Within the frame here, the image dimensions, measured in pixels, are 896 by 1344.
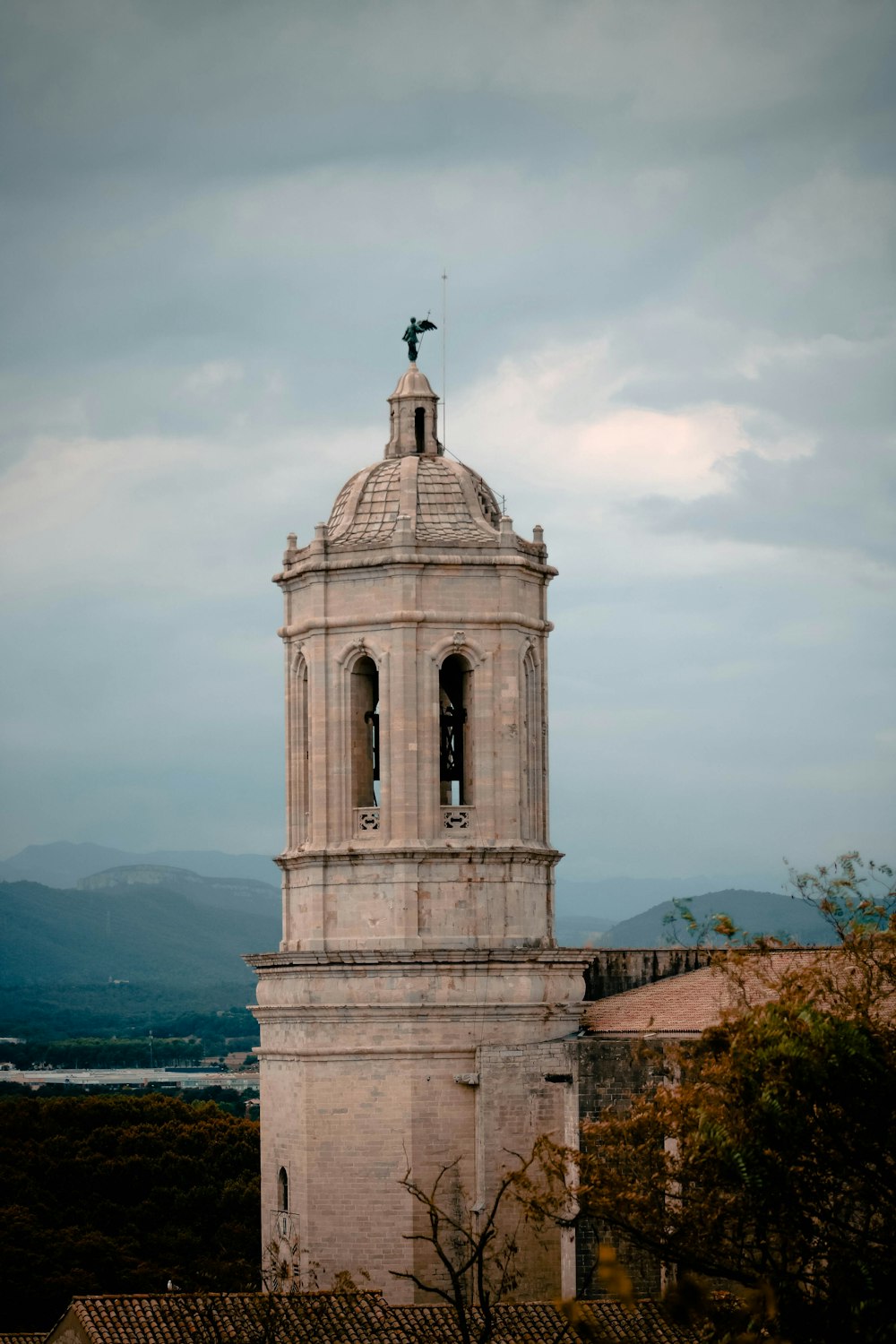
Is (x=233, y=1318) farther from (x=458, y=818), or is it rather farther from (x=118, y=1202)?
(x=118, y=1202)

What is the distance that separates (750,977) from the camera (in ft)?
124

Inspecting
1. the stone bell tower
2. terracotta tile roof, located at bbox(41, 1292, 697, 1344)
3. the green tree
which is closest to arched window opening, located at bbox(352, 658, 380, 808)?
the stone bell tower

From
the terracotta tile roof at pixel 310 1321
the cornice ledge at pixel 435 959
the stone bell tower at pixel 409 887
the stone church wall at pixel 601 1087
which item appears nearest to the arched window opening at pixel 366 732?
the stone bell tower at pixel 409 887

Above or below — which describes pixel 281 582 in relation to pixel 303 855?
above

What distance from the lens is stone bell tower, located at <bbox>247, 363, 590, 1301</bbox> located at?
3784 centimetres

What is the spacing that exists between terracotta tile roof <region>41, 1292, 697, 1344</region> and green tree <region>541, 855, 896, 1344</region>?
4445 millimetres

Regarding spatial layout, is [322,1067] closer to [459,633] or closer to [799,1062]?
[459,633]

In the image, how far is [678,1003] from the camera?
38375 mm

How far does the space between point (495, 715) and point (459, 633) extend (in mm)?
1398

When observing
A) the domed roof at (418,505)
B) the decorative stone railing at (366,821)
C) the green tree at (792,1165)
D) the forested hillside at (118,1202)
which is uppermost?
the domed roof at (418,505)

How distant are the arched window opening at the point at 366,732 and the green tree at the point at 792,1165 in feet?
Result: 38.7

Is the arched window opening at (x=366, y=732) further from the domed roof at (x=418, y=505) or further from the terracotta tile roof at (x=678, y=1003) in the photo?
the terracotta tile roof at (x=678, y=1003)

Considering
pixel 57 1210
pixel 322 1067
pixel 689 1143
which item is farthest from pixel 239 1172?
pixel 689 1143

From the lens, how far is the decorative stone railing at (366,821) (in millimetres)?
39625
